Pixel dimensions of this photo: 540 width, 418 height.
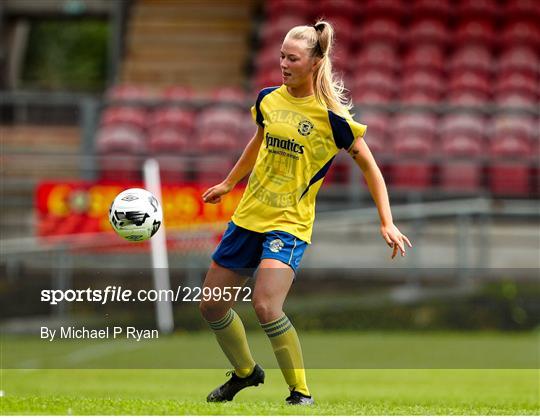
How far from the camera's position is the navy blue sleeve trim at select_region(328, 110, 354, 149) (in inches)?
260

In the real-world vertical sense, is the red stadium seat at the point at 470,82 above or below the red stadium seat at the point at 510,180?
above

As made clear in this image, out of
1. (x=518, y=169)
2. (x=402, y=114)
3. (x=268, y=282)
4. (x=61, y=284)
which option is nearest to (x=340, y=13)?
(x=402, y=114)

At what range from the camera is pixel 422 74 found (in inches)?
755

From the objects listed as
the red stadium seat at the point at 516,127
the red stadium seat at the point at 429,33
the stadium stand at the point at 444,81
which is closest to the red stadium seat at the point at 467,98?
the stadium stand at the point at 444,81

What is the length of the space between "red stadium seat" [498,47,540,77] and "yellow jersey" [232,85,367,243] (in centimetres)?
1323

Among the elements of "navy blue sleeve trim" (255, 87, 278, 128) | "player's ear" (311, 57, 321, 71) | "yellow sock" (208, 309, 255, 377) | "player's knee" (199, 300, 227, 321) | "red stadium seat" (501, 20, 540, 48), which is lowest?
"yellow sock" (208, 309, 255, 377)

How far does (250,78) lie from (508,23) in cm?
429

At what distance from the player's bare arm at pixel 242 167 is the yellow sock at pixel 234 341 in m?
0.69

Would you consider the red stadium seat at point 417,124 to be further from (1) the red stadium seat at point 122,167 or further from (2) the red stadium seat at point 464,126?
(1) the red stadium seat at point 122,167

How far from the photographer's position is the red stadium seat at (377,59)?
19500mm

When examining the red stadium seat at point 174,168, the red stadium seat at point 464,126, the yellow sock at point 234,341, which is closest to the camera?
the yellow sock at point 234,341

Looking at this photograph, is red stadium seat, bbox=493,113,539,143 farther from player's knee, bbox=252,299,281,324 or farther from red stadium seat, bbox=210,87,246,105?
player's knee, bbox=252,299,281,324

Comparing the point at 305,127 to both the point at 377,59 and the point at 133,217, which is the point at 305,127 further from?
the point at 377,59

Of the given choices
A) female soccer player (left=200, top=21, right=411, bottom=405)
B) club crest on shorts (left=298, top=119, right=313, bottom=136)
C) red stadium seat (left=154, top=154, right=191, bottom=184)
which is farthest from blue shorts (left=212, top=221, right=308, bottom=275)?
red stadium seat (left=154, top=154, right=191, bottom=184)
